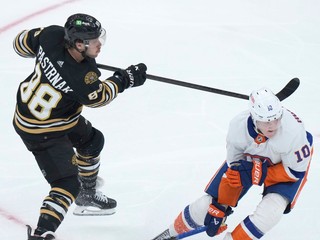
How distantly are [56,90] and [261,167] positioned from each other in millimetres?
968

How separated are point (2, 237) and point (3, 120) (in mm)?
1142

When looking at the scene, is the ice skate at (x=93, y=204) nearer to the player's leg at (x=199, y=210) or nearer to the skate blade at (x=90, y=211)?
the skate blade at (x=90, y=211)

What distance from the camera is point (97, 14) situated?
602cm

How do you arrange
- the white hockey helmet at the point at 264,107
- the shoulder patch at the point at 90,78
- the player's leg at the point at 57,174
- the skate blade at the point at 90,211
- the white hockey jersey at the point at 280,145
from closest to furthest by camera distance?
1. the white hockey helmet at the point at 264,107
2. the white hockey jersey at the point at 280,145
3. the shoulder patch at the point at 90,78
4. the player's leg at the point at 57,174
5. the skate blade at the point at 90,211

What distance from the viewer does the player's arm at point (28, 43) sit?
140 inches

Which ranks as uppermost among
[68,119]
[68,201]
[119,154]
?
[68,119]

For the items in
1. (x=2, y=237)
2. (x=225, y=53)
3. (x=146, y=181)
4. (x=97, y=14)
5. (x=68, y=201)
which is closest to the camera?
(x=68, y=201)

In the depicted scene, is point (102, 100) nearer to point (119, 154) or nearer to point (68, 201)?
point (68, 201)

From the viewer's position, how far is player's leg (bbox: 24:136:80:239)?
3389mm

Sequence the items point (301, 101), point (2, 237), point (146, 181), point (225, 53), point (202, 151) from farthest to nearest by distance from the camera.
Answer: point (225, 53) → point (301, 101) → point (202, 151) → point (146, 181) → point (2, 237)

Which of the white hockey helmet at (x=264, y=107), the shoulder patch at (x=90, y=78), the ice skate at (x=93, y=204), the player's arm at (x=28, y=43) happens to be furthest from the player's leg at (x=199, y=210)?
the player's arm at (x=28, y=43)

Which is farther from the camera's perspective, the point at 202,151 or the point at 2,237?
the point at 202,151

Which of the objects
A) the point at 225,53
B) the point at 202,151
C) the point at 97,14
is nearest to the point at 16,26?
the point at 97,14

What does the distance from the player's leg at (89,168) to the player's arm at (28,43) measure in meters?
0.41
